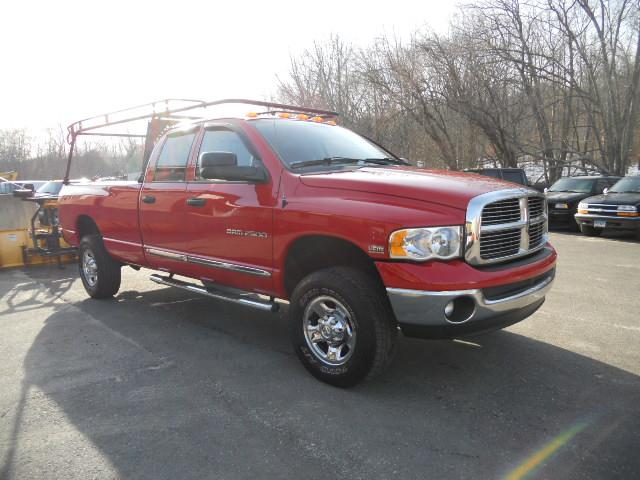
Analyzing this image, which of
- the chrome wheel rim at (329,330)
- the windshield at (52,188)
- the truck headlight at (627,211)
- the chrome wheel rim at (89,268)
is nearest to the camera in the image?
the chrome wheel rim at (329,330)

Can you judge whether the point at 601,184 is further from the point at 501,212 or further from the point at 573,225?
the point at 501,212

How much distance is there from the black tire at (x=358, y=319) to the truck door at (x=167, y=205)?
5.52 feet

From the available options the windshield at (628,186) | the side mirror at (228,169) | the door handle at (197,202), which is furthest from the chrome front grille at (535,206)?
the windshield at (628,186)

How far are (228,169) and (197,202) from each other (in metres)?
0.73

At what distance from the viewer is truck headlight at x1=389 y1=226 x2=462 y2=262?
300cm

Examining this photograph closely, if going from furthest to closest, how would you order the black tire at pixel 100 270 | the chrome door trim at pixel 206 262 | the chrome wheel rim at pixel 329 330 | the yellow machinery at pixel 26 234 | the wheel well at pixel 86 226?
the yellow machinery at pixel 26 234 → the wheel well at pixel 86 226 → the black tire at pixel 100 270 → the chrome door trim at pixel 206 262 → the chrome wheel rim at pixel 329 330

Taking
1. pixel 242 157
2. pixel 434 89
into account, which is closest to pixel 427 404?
pixel 242 157

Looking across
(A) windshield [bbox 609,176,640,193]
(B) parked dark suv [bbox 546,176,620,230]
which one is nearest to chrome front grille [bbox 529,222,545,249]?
(A) windshield [bbox 609,176,640,193]

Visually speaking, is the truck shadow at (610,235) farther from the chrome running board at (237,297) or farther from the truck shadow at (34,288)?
the truck shadow at (34,288)

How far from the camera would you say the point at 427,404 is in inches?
128

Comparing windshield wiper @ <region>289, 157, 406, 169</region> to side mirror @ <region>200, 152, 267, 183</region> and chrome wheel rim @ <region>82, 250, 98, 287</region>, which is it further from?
chrome wheel rim @ <region>82, 250, 98, 287</region>

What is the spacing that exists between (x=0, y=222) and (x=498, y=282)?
8842mm

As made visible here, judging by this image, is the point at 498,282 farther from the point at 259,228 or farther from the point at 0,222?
the point at 0,222

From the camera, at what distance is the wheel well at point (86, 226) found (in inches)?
248
